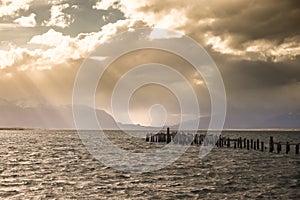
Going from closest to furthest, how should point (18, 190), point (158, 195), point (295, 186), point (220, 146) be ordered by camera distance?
1. point (158, 195)
2. point (18, 190)
3. point (295, 186)
4. point (220, 146)

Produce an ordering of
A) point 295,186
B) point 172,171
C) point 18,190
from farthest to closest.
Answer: point 172,171 < point 295,186 < point 18,190

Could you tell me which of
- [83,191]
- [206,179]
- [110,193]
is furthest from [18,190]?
[206,179]

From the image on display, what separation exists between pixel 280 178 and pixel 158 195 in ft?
44.8

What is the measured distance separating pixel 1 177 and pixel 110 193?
13544mm

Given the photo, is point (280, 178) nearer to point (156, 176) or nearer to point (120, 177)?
point (156, 176)

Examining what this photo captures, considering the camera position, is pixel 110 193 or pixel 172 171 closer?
pixel 110 193

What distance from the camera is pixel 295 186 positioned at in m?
32.1

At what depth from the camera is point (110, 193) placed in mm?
28594

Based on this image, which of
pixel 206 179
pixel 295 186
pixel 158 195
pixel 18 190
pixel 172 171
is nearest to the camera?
pixel 158 195

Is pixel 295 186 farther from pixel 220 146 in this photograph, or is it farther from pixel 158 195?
pixel 220 146

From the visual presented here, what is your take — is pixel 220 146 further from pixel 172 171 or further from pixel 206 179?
pixel 206 179

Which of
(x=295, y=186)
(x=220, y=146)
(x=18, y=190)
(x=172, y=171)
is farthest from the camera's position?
(x=220, y=146)

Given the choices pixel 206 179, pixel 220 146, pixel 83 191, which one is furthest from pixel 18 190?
pixel 220 146

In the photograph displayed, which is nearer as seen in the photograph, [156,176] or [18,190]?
[18,190]
